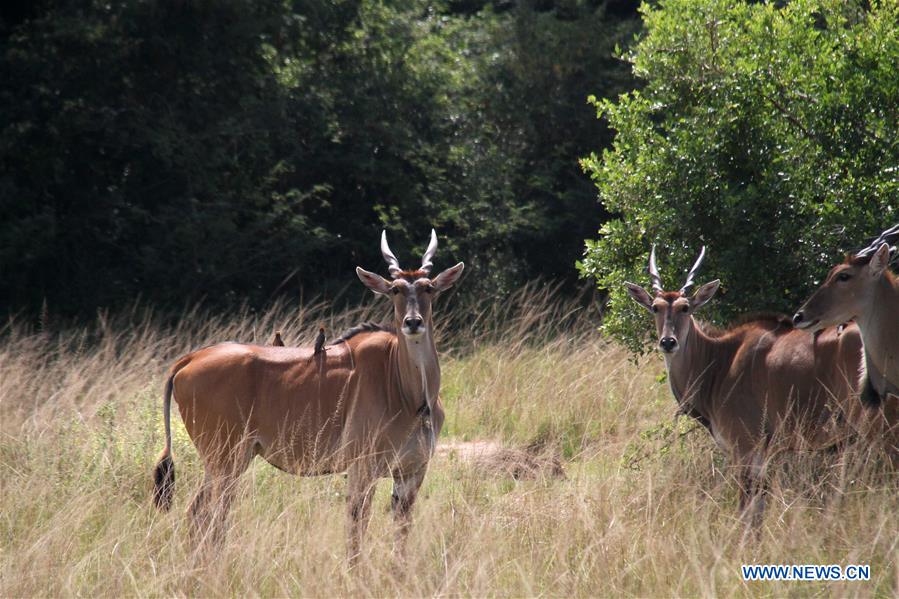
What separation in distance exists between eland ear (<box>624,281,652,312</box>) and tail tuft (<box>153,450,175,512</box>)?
2815 millimetres

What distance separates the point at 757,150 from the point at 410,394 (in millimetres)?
2678

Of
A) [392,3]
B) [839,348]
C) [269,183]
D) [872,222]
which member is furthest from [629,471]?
[392,3]

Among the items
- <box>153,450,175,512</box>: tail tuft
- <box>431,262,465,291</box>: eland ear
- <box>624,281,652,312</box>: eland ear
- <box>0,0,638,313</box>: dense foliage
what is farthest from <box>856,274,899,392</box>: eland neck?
<box>0,0,638,313</box>: dense foliage

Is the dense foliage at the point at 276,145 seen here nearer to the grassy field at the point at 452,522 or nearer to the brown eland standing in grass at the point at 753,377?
the grassy field at the point at 452,522

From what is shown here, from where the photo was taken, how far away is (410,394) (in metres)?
5.99

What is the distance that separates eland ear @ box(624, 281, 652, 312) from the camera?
6.80m

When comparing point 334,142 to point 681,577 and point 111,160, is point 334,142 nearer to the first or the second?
point 111,160

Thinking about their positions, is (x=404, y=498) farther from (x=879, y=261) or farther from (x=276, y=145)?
(x=276, y=145)

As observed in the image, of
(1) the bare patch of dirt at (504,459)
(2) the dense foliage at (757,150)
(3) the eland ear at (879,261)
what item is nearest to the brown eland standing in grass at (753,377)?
(2) the dense foliage at (757,150)

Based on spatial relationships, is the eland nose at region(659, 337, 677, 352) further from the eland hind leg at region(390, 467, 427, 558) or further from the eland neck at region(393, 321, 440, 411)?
the eland hind leg at region(390, 467, 427, 558)

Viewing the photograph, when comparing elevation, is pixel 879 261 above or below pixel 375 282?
above

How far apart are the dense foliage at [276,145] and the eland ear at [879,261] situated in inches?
256

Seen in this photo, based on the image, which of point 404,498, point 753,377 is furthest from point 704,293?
point 404,498

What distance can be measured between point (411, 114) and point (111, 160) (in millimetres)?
3810
